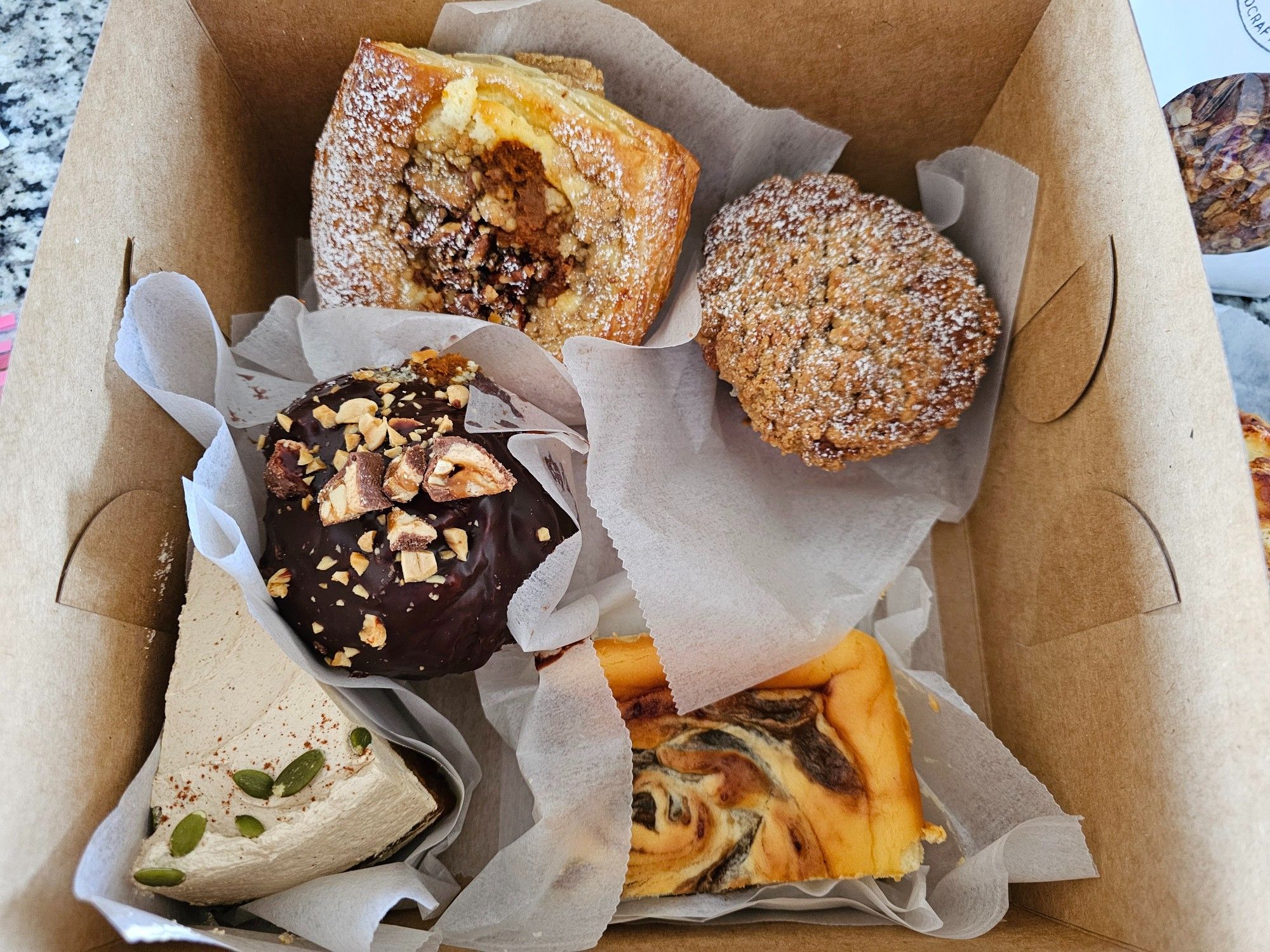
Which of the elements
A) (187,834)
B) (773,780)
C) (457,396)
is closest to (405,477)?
(457,396)

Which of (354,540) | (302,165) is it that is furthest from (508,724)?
(302,165)

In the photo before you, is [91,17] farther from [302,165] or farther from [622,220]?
[622,220]

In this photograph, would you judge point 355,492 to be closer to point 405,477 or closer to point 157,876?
point 405,477

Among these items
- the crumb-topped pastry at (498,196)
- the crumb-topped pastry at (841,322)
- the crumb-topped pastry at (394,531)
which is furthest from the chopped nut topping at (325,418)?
the crumb-topped pastry at (841,322)

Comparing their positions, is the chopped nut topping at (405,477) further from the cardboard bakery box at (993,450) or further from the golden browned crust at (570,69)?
the golden browned crust at (570,69)

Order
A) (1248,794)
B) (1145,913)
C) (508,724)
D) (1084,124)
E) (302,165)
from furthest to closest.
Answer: (302,165), (508,724), (1084,124), (1145,913), (1248,794)

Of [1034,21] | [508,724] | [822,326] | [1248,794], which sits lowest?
[508,724]
